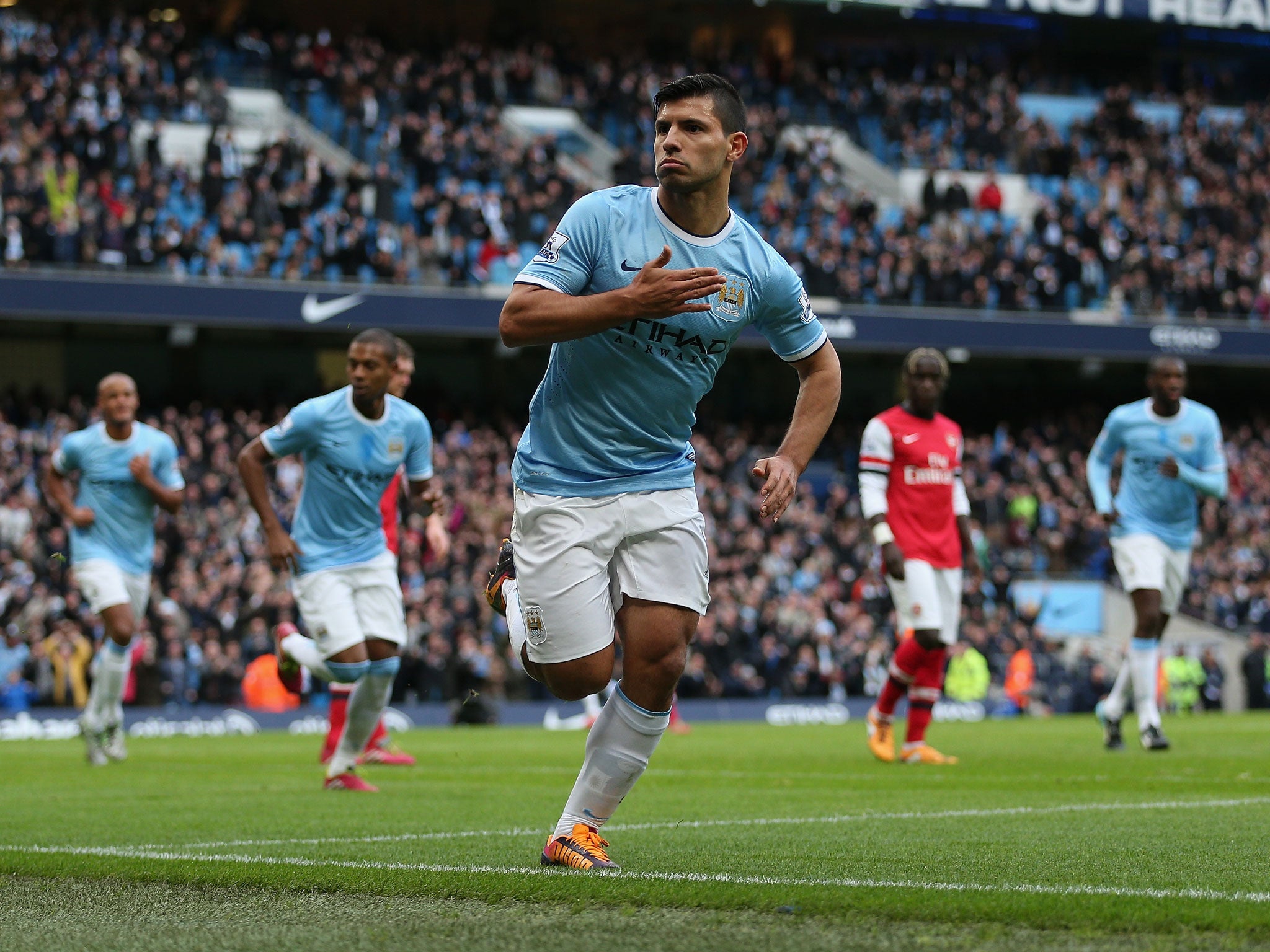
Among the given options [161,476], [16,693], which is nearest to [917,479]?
[161,476]

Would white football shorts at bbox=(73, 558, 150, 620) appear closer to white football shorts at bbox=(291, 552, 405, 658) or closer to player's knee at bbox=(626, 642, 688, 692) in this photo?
white football shorts at bbox=(291, 552, 405, 658)

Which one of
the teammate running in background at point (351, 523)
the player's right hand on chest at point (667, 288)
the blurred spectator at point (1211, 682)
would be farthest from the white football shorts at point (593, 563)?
the blurred spectator at point (1211, 682)

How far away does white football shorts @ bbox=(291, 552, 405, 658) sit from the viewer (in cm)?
974

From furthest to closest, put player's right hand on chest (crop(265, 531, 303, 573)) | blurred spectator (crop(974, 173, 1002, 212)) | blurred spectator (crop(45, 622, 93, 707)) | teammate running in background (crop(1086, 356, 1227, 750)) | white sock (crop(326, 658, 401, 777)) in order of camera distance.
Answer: blurred spectator (crop(974, 173, 1002, 212))
blurred spectator (crop(45, 622, 93, 707))
teammate running in background (crop(1086, 356, 1227, 750))
white sock (crop(326, 658, 401, 777))
player's right hand on chest (crop(265, 531, 303, 573))

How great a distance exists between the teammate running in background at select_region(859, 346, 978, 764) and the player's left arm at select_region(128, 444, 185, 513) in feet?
16.1

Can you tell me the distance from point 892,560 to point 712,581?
16132 mm

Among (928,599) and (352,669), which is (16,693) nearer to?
(352,669)

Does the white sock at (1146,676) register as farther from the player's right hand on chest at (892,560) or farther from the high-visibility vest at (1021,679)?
the high-visibility vest at (1021,679)

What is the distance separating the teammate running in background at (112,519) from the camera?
1236cm

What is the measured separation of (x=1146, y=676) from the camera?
1280 cm

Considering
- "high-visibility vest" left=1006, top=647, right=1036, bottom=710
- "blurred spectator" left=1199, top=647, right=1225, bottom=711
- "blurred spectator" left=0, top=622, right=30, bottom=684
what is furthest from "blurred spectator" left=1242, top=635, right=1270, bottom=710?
"blurred spectator" left=0, top=622, right=30, bottom=684

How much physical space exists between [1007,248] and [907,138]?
15.8 feet

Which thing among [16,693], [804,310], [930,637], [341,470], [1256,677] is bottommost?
[1256,677]

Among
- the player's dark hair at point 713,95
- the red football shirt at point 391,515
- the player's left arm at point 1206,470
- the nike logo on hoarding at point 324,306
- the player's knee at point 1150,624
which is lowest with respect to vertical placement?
the player's knee at point 1150,624
